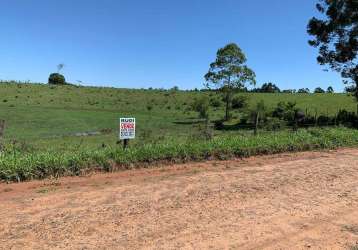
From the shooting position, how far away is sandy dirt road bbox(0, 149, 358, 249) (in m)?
6.22

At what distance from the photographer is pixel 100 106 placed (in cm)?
4962

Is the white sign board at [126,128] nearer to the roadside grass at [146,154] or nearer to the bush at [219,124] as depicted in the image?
the roadside grass at [146,154]

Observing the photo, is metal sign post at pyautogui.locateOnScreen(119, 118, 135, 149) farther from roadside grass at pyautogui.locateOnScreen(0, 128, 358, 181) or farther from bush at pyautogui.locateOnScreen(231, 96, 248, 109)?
bush at pyautogui.locateOnScreen(231, 96, 248, 109)

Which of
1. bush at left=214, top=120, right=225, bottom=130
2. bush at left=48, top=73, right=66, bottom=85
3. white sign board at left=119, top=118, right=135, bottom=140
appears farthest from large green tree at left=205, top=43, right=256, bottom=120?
bush at left=48, top=73, right=66, bottom=85

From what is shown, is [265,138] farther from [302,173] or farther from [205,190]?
[205,190]

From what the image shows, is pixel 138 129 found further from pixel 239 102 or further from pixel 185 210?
pixel 185 210

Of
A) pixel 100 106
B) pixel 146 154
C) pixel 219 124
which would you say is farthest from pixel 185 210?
pixel 100 106

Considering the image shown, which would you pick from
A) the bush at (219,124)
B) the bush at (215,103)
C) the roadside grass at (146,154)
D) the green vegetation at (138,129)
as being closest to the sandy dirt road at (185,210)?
the roadside grass at (146,154)

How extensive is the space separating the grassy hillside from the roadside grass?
42.8 feet

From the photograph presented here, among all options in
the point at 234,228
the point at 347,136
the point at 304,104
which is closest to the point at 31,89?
the point at 304,104

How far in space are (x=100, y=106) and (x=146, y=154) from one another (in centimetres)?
3854

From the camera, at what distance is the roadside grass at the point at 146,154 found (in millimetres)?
10016

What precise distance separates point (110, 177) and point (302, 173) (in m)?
4.54

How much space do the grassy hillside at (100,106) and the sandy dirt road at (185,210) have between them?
1664 centimetres
